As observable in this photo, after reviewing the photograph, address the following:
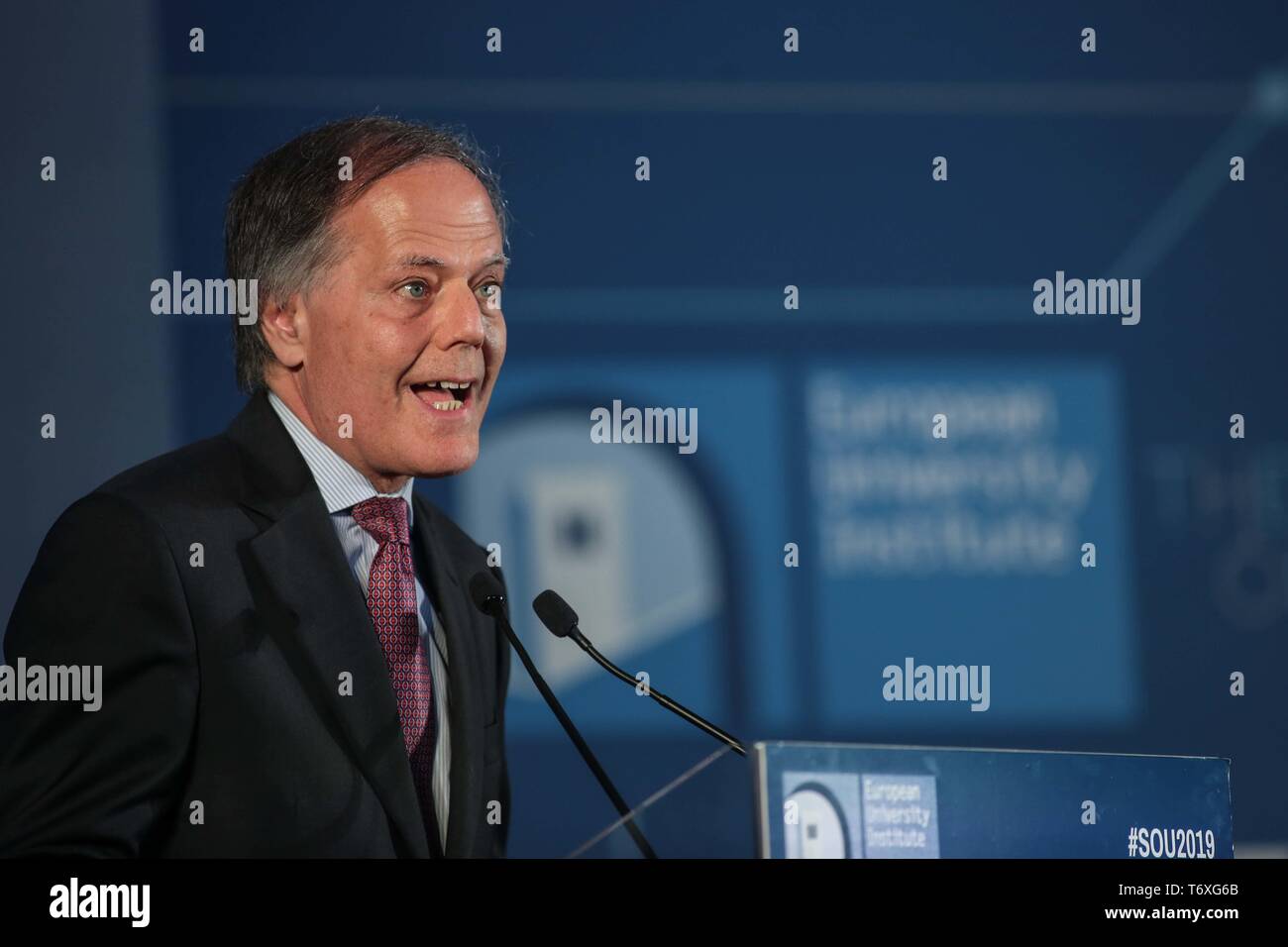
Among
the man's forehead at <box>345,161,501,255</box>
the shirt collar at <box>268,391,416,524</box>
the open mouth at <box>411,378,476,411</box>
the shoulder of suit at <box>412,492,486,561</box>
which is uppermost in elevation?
the man's forehead at <box>345,161,501,255</box>

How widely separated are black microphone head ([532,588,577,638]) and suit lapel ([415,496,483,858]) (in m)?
0.22

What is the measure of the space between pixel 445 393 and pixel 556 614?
1.53 ft

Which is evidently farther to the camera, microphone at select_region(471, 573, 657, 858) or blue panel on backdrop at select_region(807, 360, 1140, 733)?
blue panel on backdrop at select_region(807, 360, 1140, 733)

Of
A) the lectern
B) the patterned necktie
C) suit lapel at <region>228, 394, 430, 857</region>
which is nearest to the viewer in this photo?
the lectern

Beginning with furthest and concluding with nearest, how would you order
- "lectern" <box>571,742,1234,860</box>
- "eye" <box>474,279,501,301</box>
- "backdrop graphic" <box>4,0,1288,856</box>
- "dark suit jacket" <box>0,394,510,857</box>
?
1. "backdrop graphic" <box>4,0,1288,856</box>
2. "eye" <box>474,279,501,301</box>
3. "dark suit jacket" <box>0,394,510,857</box>
4. "lectern" <box>571,742,1234,860</box>

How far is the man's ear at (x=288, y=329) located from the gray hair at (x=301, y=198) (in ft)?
0.05

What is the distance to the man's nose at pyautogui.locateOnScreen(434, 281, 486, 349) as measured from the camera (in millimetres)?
2285

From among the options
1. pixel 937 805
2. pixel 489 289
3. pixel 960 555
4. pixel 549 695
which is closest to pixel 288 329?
pixel 489 289

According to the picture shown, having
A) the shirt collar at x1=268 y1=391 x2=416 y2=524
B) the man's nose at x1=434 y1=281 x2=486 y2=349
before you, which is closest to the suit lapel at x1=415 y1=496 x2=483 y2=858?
the shirt collar at x1=268 y1=391 x2=416 y2=524

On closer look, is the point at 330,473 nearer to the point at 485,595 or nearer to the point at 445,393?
the point at 445,393

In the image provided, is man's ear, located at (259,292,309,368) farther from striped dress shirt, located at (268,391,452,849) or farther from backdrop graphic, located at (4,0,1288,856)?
backdrop graphic, located at (4,0,1288,856)
